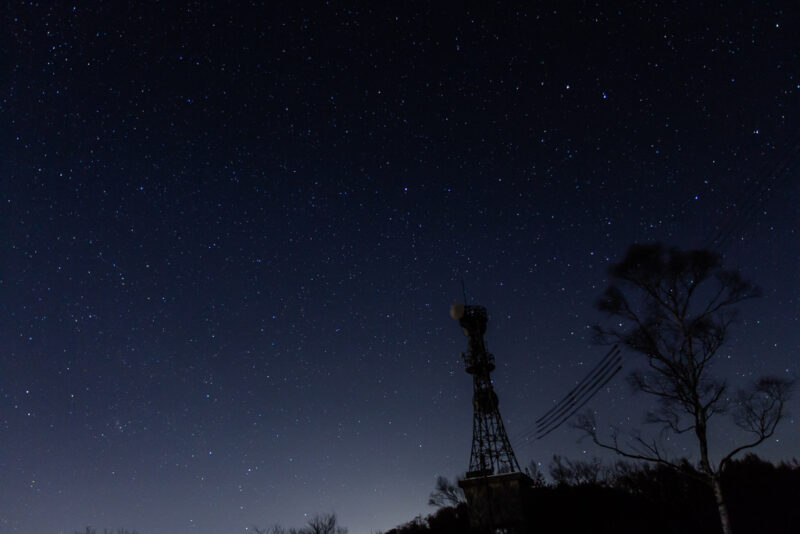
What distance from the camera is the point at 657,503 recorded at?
36938mm

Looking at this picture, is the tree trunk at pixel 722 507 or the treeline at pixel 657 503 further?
the treeline at pixel 657 503

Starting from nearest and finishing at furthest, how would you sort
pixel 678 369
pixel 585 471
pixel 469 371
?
1. pixel 678 369
2. pixel 469 371
3. pixel 585 471

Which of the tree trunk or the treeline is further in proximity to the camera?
the treeline

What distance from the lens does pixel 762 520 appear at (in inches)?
1265

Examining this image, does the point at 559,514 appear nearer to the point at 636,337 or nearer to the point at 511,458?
the point at 511,458

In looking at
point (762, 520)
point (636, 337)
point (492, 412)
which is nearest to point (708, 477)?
point (636, 337)

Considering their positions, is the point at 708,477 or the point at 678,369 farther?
the point at 678,369

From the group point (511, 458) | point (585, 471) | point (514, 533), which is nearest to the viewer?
point (514, 533)

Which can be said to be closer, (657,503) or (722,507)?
(722,507)

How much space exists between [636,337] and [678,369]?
154 cm

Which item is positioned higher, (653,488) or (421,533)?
(653,488)

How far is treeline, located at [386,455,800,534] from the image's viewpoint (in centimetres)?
3266

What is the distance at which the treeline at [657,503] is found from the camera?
32.7 metres

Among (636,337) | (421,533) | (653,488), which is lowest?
(421,533)
